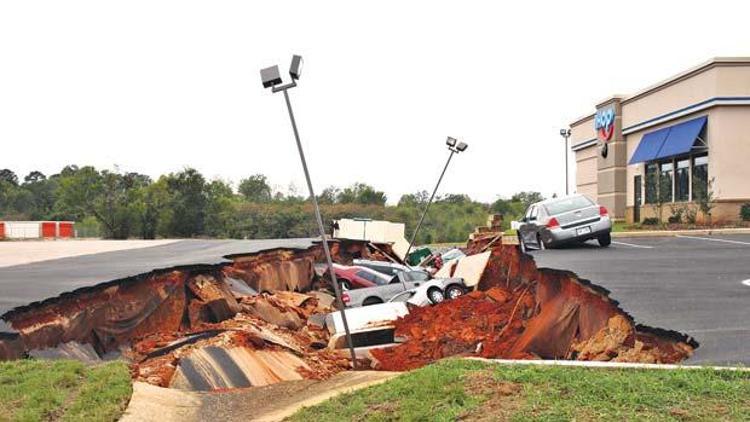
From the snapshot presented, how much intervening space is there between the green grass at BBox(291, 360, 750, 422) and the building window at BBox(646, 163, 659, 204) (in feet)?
99.9

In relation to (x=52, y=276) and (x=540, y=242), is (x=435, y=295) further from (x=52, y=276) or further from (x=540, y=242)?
(x=52, y=276)

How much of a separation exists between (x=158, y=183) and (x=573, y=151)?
1488 inches

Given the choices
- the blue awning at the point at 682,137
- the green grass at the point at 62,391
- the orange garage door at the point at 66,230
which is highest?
the blue awning at the point at 682,137

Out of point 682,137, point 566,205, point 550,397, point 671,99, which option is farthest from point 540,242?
point 671,99

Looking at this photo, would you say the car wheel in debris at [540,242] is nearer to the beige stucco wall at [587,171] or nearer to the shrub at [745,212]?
the shrub at [745,212]

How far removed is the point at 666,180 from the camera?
34688 millimetres

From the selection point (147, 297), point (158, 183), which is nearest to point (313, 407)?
point (147, 297)

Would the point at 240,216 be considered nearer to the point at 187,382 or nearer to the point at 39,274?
the point at 39,274

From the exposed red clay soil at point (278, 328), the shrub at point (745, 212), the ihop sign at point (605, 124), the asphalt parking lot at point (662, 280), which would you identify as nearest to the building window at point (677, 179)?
the shrub at point (745, 212)

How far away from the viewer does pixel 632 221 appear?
1543 inches

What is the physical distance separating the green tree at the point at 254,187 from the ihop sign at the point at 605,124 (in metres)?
62.2

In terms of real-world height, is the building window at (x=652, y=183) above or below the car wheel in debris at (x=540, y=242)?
above

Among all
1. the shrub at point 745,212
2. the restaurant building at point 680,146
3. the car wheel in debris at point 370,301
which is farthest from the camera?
the restaurant building at point 680,146

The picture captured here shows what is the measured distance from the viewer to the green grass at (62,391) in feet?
23.6
